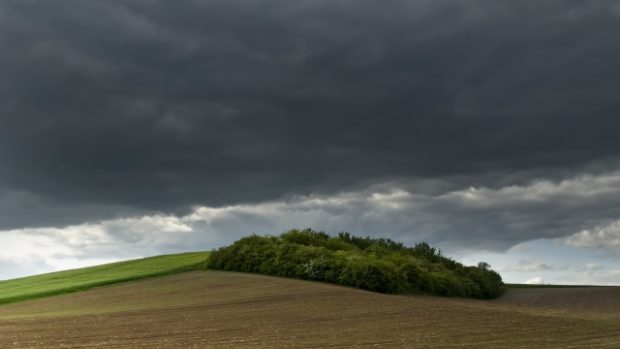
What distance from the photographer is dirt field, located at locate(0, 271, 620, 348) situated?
2672cm

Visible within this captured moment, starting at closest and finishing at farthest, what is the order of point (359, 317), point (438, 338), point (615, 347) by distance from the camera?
1. point (615, 347)
2. point (438, 338)
3. point (359, 317)

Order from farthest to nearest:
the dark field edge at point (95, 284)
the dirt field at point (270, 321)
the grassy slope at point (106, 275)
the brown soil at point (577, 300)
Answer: the grassy slope at point (106, 275)
the dark field edge at point (95, 284)
the brown soil at point (577, 300)
the dirt field at point (270, 321)

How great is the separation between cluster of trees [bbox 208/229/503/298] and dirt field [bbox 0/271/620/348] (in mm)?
3592

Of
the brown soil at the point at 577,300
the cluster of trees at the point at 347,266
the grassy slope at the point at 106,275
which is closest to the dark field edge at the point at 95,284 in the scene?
the grassy slope at the point at 106,275

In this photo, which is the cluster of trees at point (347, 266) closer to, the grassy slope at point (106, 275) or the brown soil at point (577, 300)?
the brown soil at point (577, 300)

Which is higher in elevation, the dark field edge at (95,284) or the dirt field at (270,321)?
the dark field edge at (95,284)

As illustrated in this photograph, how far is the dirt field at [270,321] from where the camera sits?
87.7 ft

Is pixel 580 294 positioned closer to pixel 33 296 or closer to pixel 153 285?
pixel 153 285

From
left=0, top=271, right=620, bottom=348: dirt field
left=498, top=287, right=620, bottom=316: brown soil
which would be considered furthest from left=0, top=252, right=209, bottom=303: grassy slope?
left=498, top=287, right=620, bottom=316: brown soil

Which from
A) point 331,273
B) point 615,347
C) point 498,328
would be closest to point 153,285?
point 331,273

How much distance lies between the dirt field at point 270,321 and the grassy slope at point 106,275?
408 centimetres

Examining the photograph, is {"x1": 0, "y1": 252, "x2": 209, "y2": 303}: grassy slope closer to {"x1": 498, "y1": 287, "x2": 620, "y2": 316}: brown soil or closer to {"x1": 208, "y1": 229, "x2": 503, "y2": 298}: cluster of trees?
{"x1": 208, "y1": 229, "x2": 503, "y2": 298}: cluster of trees

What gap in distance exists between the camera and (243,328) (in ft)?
102

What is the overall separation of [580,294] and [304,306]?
36.9 metres
